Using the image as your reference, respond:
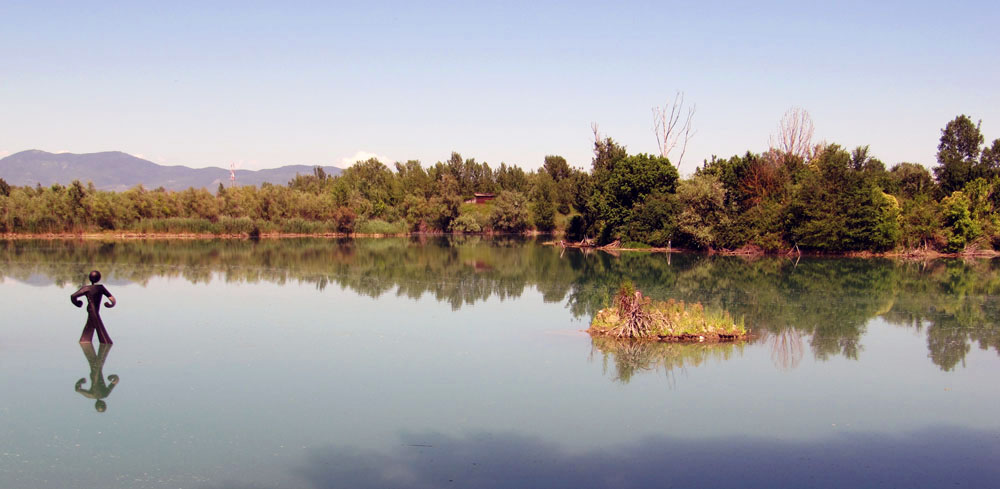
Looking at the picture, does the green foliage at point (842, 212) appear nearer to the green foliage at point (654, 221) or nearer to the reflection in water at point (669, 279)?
the reflection in water at point (669, 279)

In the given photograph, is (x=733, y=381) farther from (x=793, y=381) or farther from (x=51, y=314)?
(x=51, y=314)

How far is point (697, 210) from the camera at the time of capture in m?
46.7

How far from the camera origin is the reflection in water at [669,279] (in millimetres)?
17375

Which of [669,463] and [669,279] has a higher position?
[669,279]

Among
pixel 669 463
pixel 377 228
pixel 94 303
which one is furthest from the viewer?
pixel 377 228

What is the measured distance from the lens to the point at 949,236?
43.4m

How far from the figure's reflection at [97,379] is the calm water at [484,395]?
76mm

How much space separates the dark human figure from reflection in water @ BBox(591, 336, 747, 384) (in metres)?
9.79

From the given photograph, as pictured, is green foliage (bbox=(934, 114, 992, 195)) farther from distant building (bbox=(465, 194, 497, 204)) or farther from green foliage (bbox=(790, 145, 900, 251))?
distant building (bbox=(465, 194, 497, 204))

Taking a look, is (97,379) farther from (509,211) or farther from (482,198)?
(482,198)

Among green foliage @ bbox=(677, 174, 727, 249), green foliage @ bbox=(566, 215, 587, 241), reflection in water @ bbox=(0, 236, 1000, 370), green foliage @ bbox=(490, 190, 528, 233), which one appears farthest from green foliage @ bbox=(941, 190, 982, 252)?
green foliage @ bbox=(490, 190, 528, 233)

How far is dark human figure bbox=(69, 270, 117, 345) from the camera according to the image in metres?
12.9

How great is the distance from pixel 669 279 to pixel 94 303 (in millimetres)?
21816

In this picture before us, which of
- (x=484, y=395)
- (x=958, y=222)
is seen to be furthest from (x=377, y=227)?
(x=484, y=395)
